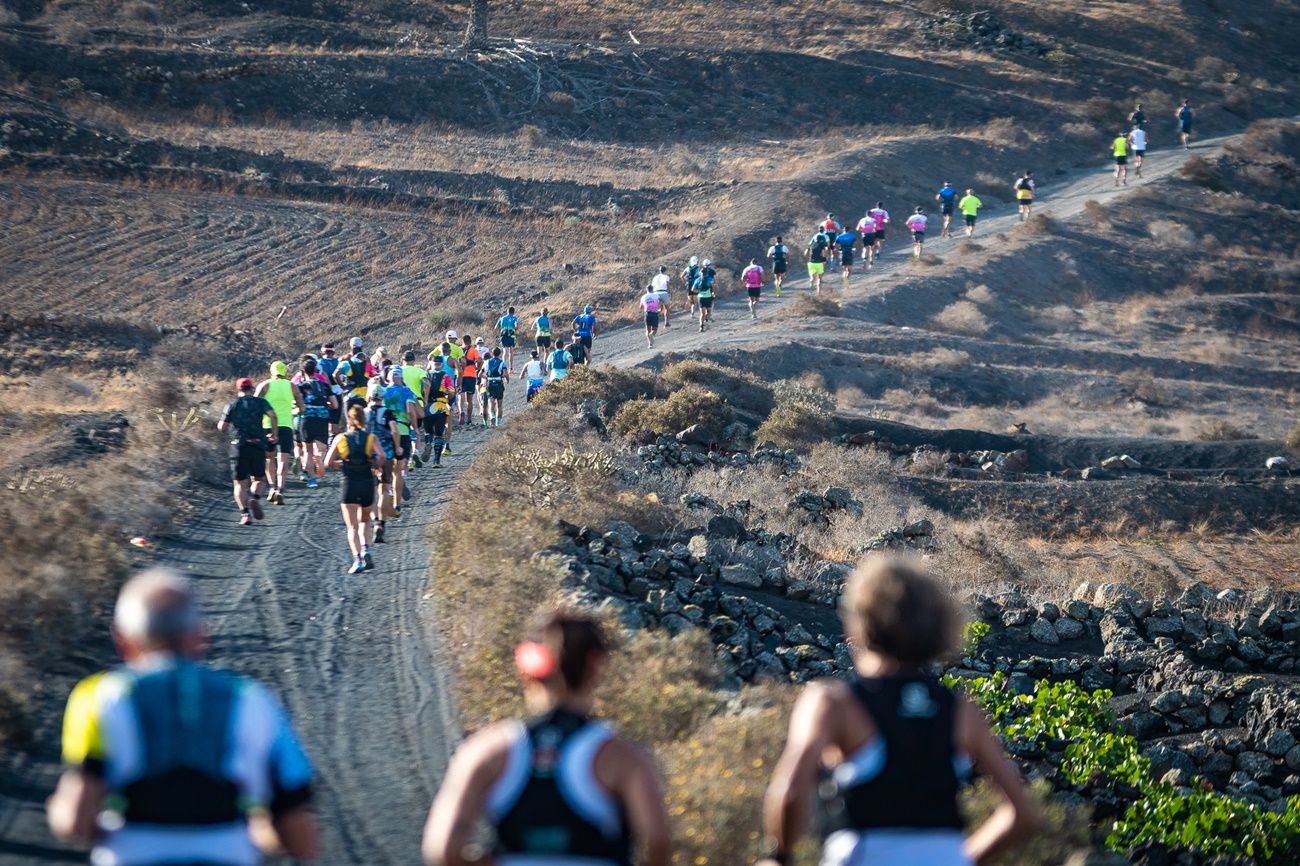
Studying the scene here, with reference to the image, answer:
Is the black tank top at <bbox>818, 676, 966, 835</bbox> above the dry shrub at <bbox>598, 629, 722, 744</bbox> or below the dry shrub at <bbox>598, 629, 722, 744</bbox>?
above

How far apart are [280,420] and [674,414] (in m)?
9.55

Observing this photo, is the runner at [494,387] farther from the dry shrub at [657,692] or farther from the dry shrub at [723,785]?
the dry shrub at [723,785]

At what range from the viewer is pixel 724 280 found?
133 ft

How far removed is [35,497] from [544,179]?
40.4 metres

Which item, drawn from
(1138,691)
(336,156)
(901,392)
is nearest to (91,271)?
(336,156)

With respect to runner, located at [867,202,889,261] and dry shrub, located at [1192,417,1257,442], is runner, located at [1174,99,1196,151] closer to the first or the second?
runner, located at [867,202,889,261]

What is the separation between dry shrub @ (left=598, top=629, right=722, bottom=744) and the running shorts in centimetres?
814

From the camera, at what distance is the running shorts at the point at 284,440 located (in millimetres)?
16156

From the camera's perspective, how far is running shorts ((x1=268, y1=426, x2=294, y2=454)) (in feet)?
53.0

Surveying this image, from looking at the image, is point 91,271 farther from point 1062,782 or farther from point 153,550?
point 1062,782

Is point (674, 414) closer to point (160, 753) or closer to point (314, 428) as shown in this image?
point (314, 428)

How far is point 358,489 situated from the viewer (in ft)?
42.3

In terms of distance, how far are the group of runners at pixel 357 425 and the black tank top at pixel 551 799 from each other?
30.7 feet

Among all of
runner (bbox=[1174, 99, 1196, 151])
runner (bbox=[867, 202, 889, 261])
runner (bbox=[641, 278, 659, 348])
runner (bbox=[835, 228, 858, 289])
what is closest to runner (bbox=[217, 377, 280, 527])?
runner (bbox=[641, 278, 659, 348])
